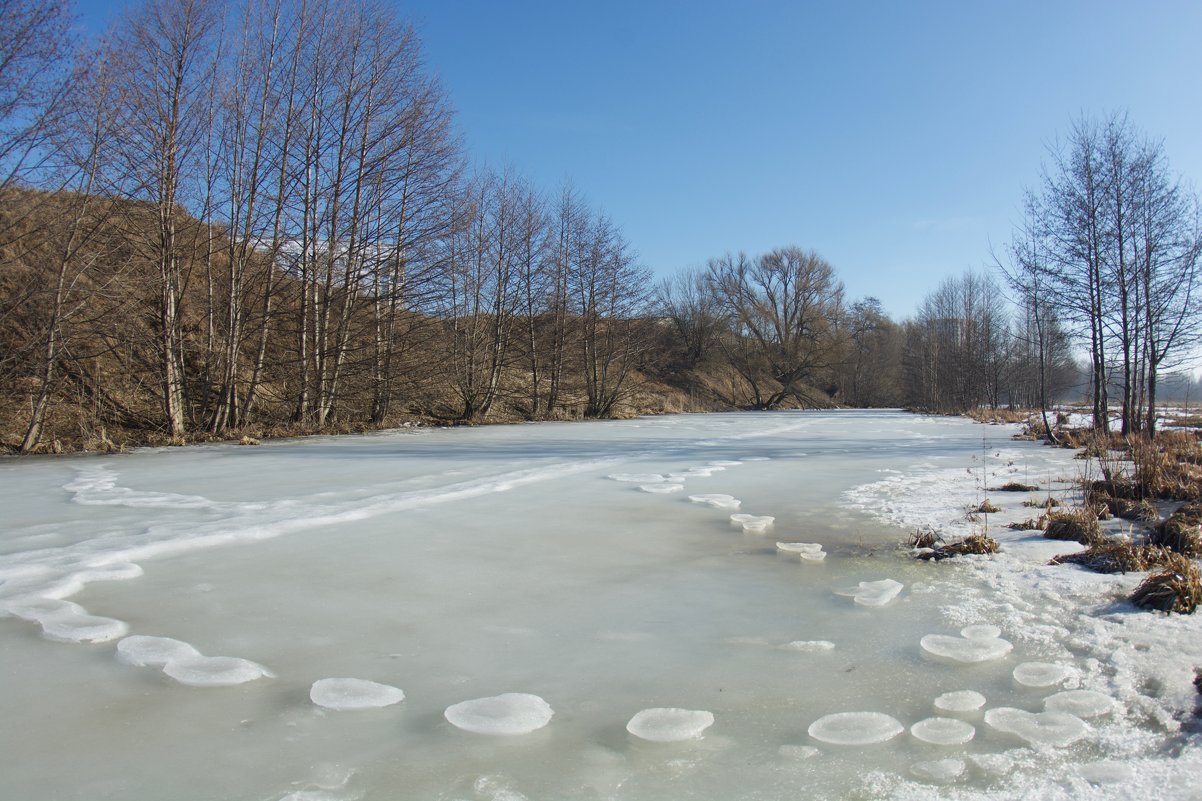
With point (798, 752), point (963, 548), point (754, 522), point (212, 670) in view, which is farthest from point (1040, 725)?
point (754, 522)

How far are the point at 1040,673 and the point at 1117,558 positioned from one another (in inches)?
67.4

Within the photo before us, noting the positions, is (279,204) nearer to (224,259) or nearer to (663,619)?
(224,259)

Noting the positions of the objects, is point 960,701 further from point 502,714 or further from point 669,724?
point 502,714

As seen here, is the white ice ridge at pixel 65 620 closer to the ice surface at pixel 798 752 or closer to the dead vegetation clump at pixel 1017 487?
the ice surface at pixel 798 752

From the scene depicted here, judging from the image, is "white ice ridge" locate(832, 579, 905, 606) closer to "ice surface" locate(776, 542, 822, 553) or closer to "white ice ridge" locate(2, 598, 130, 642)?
"ice surface" locate(776, 542, 822, 553)

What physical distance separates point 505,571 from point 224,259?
45.6 feet

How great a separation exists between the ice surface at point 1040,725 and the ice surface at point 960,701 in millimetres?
46

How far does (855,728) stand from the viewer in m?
1.70

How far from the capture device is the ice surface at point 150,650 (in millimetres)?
2033

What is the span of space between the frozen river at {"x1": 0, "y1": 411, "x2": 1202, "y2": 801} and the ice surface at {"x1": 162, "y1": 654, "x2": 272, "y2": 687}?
1 centimetres

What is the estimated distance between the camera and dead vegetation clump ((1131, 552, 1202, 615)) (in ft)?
8.50

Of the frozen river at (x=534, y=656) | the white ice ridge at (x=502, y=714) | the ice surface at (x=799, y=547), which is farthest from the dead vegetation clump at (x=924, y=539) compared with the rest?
the white ice ridge at (x=502, y=714)

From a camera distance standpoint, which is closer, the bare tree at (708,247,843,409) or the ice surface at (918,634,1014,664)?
the ice surface at (918,634,1014,664)

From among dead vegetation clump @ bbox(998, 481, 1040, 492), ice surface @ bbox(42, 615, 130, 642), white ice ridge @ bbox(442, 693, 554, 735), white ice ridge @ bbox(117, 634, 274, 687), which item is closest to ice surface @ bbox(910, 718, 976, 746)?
white ice ridge @ bbox(442, 693, 554, 735)
